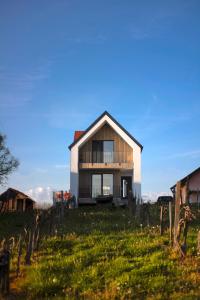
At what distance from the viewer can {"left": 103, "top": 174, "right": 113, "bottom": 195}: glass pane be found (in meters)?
36.5

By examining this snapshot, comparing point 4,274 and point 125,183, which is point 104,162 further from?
point 4,274

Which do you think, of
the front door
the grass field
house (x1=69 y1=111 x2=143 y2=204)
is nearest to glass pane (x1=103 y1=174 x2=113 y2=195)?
house (x1=69 y1=111 x2=143 y2=204)

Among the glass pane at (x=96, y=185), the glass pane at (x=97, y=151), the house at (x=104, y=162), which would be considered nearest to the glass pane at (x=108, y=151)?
the house at (x=104, y=162)

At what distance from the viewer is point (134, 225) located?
1778 cm

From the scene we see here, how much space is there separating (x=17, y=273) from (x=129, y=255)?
302 cm

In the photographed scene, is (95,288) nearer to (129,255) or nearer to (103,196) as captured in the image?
(129,255)

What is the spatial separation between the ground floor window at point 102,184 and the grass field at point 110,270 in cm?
2230

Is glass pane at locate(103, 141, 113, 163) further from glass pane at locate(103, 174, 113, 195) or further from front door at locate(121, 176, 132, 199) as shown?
front door at locate(121, 176, 132, 199)

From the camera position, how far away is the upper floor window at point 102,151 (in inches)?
1422

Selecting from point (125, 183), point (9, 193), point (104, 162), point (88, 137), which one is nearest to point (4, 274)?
point (88, 137)

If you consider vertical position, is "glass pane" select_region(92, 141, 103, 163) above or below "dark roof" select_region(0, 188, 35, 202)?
above

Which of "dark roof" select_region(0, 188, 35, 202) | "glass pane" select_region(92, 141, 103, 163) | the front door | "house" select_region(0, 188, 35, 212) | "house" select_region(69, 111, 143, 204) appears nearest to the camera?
"house" select_region(69, 111, 143, 204)

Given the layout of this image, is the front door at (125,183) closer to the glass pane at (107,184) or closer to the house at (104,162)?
the house at (104,162)

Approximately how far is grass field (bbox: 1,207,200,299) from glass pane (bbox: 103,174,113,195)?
22.4 m
